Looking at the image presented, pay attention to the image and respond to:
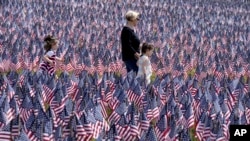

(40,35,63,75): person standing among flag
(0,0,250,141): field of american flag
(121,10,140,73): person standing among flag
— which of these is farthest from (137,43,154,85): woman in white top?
(40,35,63,75): person standing among flag

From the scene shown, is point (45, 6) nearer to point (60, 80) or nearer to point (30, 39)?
point (30, 39)

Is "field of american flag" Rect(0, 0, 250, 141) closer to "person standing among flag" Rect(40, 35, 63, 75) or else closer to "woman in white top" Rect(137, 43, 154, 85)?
"woman in white top" Rect(137, 43, 154, 85)

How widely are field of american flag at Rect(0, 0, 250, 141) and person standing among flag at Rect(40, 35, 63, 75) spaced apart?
413 mm

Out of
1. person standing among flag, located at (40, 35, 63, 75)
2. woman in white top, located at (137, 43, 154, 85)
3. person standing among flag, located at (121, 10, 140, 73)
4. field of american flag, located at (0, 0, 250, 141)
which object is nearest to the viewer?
field of american flag, located at (0, 0, 250, 141)

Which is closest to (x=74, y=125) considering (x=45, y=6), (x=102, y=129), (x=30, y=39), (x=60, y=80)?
(x=102, y=129)

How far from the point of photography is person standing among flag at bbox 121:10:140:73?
13570mm

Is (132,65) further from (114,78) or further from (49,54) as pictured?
(49,54)

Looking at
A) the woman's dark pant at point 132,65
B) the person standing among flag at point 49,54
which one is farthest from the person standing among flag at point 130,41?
the person standing among flag at point 49,54

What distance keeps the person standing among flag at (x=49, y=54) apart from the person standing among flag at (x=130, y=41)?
1517 mm

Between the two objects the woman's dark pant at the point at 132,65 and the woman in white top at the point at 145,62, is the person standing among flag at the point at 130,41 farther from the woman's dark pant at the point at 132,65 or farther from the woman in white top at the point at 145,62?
the woman in white top at the point at 145,62

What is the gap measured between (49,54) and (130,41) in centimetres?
177

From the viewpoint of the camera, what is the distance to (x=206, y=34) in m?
26.7

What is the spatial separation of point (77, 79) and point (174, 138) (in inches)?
179

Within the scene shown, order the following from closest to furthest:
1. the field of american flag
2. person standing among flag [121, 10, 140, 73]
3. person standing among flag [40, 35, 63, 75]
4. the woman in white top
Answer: the field of american flag, person standing among flag [40, 35, 63, 75], person standing among flag [121, 10, 140, 73], the woman in white top
